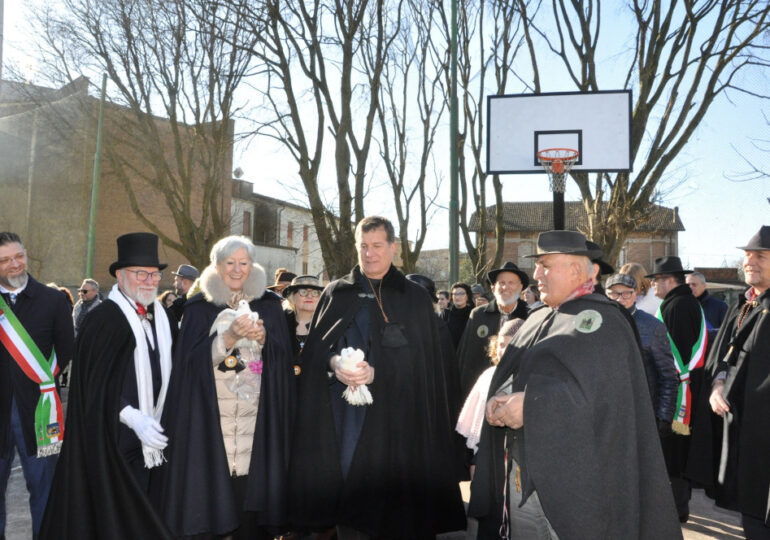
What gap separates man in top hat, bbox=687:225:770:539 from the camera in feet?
13.5

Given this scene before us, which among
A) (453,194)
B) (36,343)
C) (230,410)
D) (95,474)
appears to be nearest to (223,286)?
(230,410)

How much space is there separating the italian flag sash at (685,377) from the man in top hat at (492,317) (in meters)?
1.32

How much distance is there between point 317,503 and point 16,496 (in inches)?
148

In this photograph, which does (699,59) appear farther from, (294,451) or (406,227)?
(294,451)

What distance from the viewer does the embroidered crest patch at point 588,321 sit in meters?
3.10

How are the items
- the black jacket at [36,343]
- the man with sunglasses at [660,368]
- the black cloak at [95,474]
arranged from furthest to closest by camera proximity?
the man with sunglasses at [660,368], the black jacket at [36,343], the black cloak at [95,474]

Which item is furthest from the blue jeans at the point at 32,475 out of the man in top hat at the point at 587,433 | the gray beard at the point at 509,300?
the gray beard at the point at 509,300

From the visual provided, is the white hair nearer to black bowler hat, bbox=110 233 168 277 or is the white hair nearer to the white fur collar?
the white fur collar

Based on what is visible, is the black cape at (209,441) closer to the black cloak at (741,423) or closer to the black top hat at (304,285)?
the black top hat at (304,285)

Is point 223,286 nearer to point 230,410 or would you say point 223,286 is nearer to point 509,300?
point 230,410

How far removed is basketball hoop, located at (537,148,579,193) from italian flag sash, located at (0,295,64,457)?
804 centimetres

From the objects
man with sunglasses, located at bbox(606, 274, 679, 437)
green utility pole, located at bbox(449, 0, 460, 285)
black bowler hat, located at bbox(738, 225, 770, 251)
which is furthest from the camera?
green utility pole, located at bbox(449, 0, 460, 285)

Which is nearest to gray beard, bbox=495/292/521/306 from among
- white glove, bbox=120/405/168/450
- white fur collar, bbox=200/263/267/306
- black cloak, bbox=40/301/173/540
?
white fur collar, bbox=200/263/267/306

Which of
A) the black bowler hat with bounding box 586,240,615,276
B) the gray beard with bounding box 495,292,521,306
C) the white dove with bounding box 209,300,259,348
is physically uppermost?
the black bowler hat with bounding box 586,240,615,276
